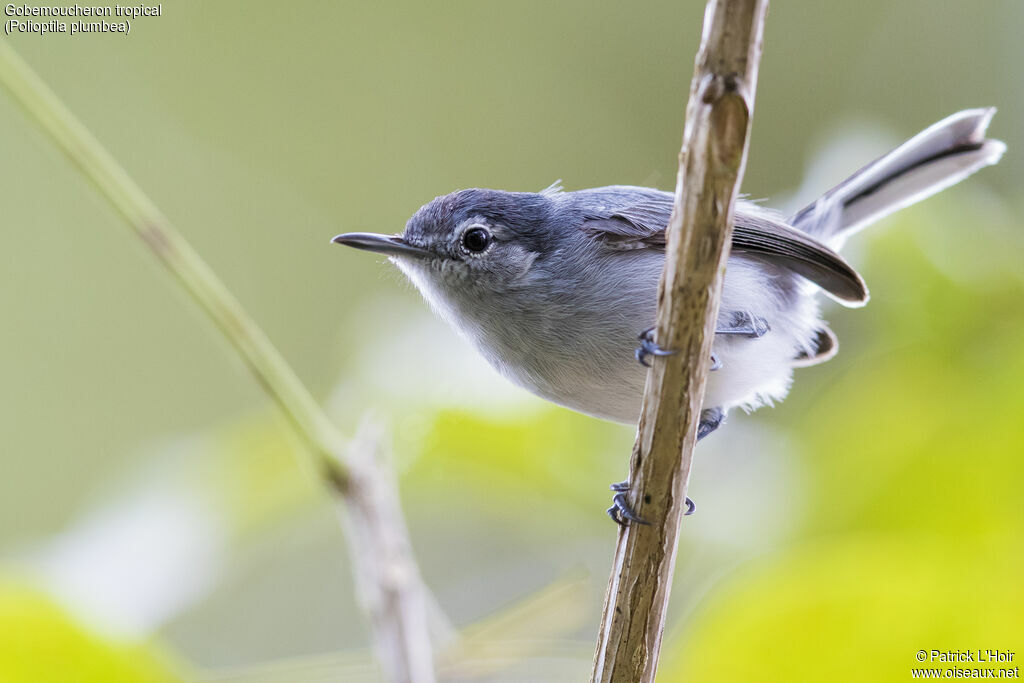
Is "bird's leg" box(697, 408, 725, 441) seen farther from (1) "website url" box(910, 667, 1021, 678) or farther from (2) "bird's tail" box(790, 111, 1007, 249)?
(1) "website url" box(910, 667, 1021, 678)

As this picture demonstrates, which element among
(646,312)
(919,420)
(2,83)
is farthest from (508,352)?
(2,83)

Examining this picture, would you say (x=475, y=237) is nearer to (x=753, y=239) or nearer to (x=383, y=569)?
(x=753, y=239)

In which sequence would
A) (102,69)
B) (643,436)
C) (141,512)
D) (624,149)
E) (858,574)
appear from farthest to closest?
(102,69) → (624,149) → (141,512) → (643,436) → (858,574)

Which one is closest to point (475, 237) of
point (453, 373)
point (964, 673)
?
point (453, 373)

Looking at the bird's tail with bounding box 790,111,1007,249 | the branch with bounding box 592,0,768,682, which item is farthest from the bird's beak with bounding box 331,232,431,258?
the bird's tail with bounding box 790,111,1007,249

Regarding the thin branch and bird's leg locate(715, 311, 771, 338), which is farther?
bird's leg locate(715, 311, 771, 338)

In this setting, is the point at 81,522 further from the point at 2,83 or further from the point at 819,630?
the point at 819,630

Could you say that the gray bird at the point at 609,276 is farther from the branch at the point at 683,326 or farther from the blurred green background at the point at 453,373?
the branch at the point at 683,326
